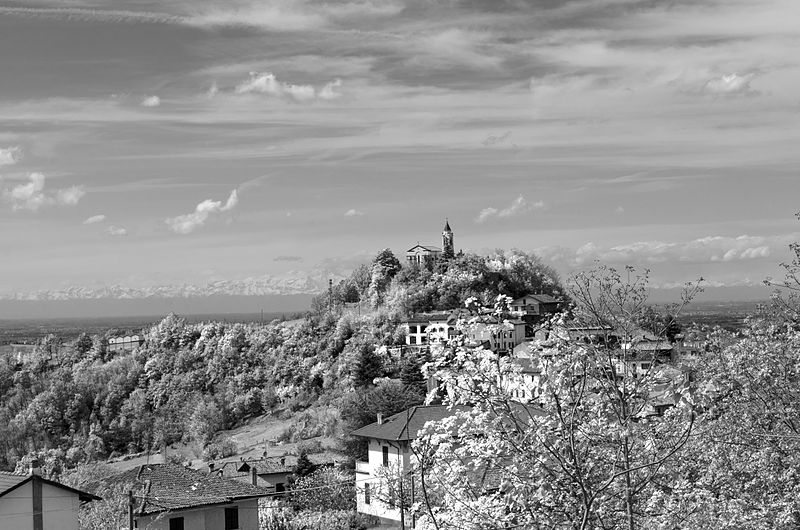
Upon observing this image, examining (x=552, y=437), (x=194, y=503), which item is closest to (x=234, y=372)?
(x=194, y=503)

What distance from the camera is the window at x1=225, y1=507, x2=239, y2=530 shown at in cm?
3000

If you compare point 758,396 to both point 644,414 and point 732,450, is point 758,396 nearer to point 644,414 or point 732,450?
point 732,450

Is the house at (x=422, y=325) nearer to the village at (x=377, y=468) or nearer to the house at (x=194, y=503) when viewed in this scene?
the village at (x=377, y=468)

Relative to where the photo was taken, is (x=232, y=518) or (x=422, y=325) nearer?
(x=232, y=518)

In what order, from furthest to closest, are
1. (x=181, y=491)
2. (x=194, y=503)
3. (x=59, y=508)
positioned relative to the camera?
(x=181, y=491)
(x=194, y=503)
(x=59, y=508)

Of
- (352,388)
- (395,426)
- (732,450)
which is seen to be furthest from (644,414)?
(352,388)

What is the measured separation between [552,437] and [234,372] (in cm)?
10433

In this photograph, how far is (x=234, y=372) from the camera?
369 ft

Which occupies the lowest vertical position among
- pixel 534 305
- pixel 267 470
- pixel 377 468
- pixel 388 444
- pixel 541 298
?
pixel 267 470

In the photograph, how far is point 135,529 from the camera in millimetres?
27641

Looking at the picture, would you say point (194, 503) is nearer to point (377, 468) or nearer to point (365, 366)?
point (377, 468)

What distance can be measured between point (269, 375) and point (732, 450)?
90568 mm

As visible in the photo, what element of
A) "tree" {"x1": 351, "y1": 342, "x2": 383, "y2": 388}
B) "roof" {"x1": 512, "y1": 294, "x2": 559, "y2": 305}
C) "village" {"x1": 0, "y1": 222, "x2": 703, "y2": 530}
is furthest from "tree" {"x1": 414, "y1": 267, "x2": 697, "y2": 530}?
"roof" {"x1": 512, "y1": 294, "x2": 559, "y2": 305}

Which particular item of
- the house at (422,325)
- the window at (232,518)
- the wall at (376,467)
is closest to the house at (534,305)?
the house at (422,325)
